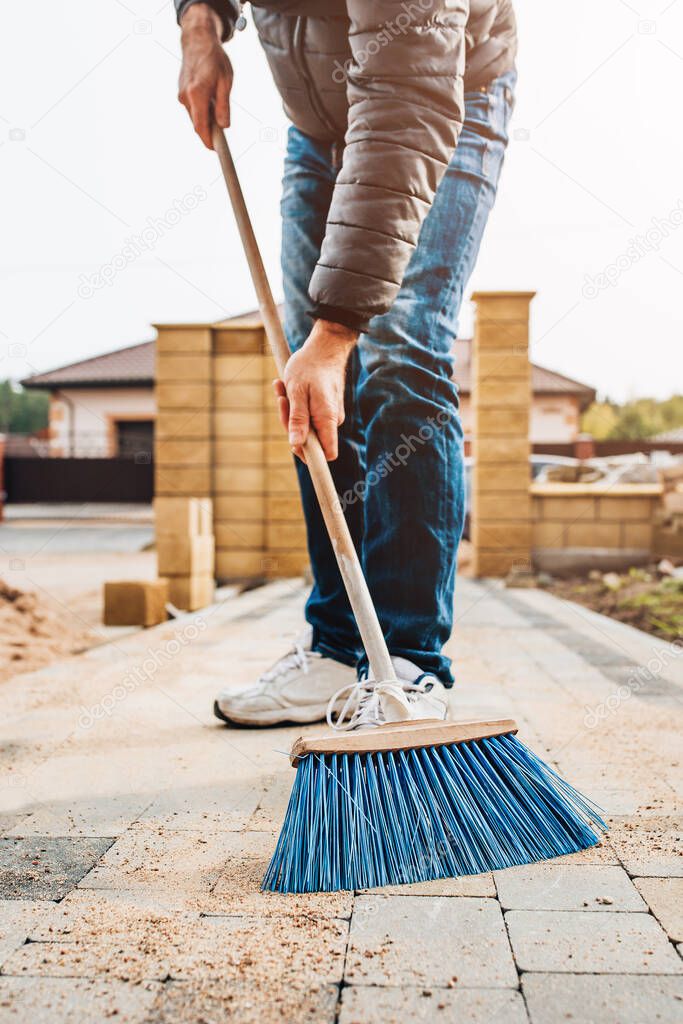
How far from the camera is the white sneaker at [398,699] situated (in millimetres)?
1380

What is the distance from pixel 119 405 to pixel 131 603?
18.4m

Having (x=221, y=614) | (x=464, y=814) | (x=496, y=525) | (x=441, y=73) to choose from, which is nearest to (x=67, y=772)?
(x=464, y=814)

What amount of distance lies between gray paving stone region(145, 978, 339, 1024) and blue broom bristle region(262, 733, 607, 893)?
0.25 meters

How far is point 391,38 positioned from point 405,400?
64cm

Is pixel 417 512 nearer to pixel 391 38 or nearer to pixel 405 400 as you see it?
pixel 405 400

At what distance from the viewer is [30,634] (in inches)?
149

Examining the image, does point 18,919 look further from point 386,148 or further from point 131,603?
point 131,603

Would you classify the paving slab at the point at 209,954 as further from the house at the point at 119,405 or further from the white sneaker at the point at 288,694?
the house at the point at 119,405

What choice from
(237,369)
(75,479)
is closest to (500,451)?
(237,369)

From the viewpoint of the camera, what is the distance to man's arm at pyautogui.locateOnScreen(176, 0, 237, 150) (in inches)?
68.0

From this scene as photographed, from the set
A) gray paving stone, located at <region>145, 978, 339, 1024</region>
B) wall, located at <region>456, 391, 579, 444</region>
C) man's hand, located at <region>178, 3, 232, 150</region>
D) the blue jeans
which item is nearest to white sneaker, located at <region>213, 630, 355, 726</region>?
the blue jeans

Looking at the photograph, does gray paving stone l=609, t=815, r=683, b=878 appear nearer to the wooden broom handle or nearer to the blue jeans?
the wooden broom handle

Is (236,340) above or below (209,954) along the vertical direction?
above

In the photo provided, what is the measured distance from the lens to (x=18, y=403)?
46.5 m
